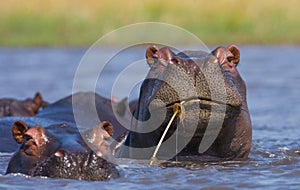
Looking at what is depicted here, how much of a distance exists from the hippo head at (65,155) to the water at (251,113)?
0.06 metres

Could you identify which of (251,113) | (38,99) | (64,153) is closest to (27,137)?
(64,153)

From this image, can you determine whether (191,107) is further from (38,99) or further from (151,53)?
(38,99)

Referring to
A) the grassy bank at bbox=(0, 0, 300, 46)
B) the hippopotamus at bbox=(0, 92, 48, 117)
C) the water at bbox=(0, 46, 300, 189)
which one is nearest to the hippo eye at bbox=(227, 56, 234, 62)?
the water at bbox=(0, 46, 300, 189)

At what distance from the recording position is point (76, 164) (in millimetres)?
4855

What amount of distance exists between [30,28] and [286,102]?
11219mm

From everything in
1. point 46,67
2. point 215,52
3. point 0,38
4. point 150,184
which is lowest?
point 150,184

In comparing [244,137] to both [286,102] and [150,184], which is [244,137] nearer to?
[150,184]

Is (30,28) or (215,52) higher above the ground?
(30,28)

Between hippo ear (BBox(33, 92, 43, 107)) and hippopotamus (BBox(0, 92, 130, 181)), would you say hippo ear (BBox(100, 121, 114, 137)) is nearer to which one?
hippopotamus (BBox(0, 92, 130, 181))

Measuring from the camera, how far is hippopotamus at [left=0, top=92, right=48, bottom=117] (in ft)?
31.2

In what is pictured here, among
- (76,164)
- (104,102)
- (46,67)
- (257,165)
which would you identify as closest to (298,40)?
(46,67)

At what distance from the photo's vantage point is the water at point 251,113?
5363 millimetres

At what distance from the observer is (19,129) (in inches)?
213

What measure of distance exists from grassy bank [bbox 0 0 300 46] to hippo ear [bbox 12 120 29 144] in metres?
14.9
